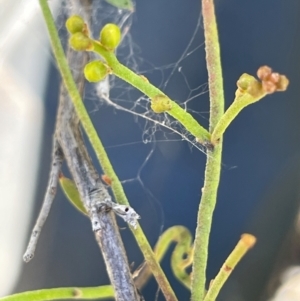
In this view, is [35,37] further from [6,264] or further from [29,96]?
[6,264]

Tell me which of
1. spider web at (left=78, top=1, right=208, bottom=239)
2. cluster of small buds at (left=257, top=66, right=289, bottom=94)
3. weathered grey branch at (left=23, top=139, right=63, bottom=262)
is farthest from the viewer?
spider web at (left=78, top=1, right=208, bottom=239)

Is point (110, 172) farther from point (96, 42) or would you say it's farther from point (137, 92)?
point (137, 92)

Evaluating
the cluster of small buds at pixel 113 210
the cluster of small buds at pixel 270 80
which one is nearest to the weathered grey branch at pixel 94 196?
the cluster of small buds at pixel 113 210

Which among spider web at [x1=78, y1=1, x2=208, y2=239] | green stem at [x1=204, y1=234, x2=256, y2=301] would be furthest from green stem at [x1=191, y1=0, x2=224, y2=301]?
spider web at [x1=78, y1=1, x2=208, y2=239]

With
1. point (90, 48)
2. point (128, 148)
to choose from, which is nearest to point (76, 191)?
point (90, 48)

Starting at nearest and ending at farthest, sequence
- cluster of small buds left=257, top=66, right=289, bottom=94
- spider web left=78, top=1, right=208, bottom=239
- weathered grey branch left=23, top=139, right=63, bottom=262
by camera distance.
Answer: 1. cluster of small buds left=257, top=66, right=289, bottom=94
2. weathered grey branch left=23, top=139, right=63, bottom=262
3. spider web left=78, top=1, right=208, bottom=239

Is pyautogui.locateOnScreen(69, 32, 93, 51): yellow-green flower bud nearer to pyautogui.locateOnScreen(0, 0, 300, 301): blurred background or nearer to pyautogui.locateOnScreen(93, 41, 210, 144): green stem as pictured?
pyautogui.locateOnScreen(93, 41, 210, 144): green stem
